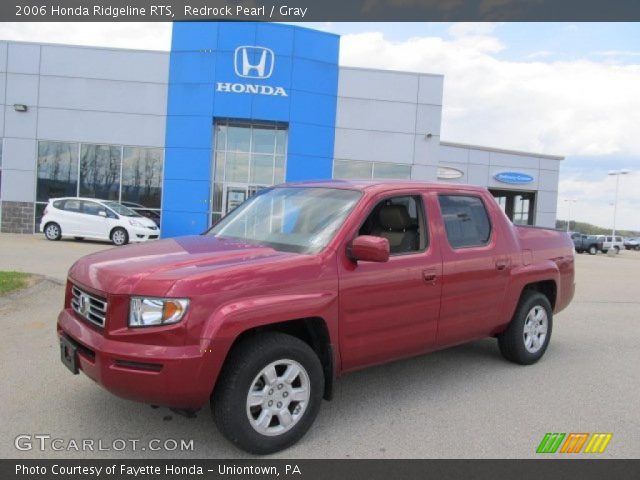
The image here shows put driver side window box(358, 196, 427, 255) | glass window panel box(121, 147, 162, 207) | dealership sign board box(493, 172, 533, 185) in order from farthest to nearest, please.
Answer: dealership sign board box(493, 172, 533, 185) → glass window panel box(121, 147, 162, 207) → driver side window box(358, 196, 427, 255)

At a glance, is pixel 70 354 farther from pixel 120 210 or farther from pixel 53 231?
pixel 53 231

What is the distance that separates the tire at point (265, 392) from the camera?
3.19m

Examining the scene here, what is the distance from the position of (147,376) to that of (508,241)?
12.0ft

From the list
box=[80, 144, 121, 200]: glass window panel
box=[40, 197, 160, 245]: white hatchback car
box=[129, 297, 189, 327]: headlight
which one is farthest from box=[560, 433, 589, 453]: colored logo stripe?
box=[80, 144, 121, 200]: glass window panel

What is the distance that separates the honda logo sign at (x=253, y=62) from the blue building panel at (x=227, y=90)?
4cm

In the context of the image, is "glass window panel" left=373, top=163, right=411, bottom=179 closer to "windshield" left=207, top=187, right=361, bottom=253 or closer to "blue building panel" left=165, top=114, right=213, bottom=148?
"blue building panel" left=165, top=114, right=213, bottom=148

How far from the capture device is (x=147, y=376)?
9.87 ft

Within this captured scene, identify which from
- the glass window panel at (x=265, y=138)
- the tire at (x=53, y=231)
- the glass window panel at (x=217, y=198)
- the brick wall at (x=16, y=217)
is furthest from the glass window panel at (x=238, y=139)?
the brick wall at (x=16, y=217)

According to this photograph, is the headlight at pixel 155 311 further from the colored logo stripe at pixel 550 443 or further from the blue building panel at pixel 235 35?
the blue building panel at pixel 235 35

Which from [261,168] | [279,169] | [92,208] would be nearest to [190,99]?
[261,168]

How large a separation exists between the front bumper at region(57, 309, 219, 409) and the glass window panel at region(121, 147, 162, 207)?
19.9m

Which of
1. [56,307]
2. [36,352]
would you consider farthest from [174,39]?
[36,352]

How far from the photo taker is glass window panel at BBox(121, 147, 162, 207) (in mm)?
21797

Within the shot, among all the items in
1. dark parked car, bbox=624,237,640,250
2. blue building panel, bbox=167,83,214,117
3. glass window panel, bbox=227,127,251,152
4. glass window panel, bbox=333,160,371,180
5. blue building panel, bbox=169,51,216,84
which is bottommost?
dark parked car, bbox=624,237,640,250
